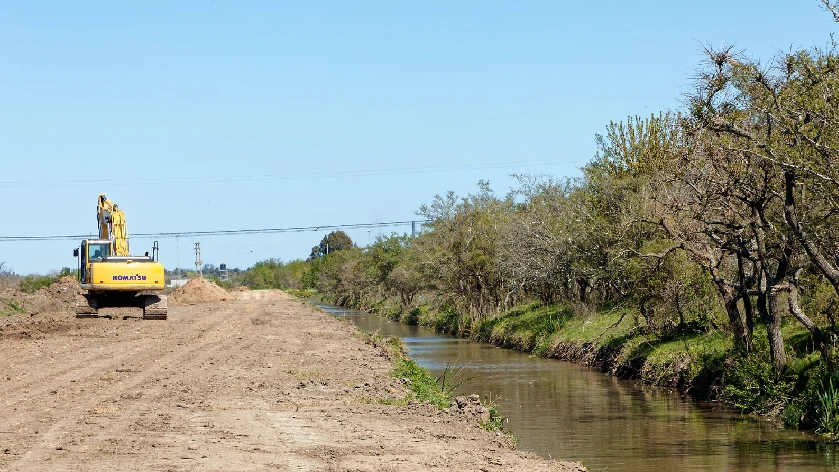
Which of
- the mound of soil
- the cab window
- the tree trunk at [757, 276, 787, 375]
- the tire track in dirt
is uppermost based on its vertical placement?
the cab window

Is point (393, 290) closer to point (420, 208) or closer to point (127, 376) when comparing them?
point (420, 208)

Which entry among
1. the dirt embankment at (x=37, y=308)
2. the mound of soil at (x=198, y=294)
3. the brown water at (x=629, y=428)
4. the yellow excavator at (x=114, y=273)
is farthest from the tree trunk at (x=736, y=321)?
the mound of soil at (x=198, y=294)

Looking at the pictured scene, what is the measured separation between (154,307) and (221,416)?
30.6 metres

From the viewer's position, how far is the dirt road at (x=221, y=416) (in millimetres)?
12008

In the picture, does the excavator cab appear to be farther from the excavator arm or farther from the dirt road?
the dirt road

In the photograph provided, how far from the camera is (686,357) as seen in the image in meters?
26.1

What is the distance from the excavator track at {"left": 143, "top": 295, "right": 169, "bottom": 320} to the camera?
44812 millimetres

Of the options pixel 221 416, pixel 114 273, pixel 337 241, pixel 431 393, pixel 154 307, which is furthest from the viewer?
pixel 337 241

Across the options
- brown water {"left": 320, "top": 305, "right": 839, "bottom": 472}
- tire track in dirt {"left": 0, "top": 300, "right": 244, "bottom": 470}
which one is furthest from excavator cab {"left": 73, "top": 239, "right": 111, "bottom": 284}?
brown water {"left": 320, "top": 305, "right": 839, "bottom": 472}

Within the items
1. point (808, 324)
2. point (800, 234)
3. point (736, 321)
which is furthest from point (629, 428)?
point (800, 234)

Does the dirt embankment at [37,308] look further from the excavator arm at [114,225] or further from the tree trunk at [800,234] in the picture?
the tree trunk at [800,234]

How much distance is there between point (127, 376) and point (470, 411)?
326 inches

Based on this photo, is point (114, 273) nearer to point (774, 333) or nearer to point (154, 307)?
point (154, 307)

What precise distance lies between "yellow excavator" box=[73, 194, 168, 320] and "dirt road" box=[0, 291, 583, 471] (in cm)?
1227
